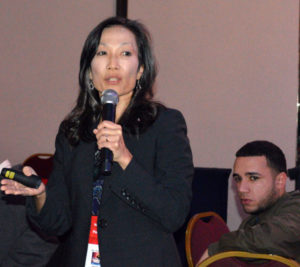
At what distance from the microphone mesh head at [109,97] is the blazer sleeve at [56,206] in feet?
0.98

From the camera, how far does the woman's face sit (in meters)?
1.55

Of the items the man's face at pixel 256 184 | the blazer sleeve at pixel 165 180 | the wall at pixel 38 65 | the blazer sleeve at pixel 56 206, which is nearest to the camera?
the blazer sleeve at pixel 165 180

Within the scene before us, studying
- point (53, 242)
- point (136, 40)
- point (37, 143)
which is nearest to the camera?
point (136, 40)

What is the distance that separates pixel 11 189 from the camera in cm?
143

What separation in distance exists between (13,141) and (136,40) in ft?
11.6

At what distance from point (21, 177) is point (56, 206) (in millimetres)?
200

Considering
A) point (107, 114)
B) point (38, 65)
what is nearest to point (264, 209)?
point (107, 114)

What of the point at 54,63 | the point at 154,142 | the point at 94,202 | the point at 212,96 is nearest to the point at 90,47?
the point at 154,142

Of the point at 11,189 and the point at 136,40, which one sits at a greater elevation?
the point at 136,40

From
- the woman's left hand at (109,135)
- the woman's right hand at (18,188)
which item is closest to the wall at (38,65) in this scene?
the woman's right hand at (18,188)

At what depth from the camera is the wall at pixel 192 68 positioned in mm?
4477

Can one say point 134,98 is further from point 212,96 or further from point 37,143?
point 37,143

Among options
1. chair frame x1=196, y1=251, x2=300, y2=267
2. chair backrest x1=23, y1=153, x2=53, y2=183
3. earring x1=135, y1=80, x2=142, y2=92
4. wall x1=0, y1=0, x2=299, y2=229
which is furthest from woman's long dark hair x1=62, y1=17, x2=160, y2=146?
wall x1=0, y1=0, x2=299, y2=229

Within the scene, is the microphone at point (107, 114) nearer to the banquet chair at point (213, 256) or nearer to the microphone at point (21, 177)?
the microphone at point (21, 177)
